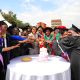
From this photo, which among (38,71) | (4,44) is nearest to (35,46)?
(4,44)

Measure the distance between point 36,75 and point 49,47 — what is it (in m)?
1.76

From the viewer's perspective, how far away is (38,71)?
9.35ft

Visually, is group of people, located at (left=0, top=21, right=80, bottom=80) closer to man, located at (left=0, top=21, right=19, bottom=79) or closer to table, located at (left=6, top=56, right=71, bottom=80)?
man, located at (left=0, top=21, right=19, bottom=79)

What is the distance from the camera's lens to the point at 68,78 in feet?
10.0

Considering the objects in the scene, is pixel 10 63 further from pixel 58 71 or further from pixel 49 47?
pixel 49 47

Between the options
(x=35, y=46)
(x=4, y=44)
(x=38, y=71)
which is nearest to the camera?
(x=38, y=71)

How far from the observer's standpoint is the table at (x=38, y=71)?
275 centimetres

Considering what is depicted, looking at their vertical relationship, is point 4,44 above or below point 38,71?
above

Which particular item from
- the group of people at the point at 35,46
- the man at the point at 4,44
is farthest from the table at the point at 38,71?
the group of people at the point at 35,46

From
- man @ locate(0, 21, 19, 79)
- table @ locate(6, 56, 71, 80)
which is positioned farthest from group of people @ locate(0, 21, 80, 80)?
table @ locate(6, 56, 71, 80)

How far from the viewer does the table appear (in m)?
2.75

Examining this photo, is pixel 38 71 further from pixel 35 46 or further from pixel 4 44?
pixel 35 46

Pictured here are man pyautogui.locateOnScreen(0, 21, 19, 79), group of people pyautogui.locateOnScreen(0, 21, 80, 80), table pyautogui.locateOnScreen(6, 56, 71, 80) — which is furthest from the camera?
group of people pyautogui.locateOnScreen(0, 21, 80, 80)

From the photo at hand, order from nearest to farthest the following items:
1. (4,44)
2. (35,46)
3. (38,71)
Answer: (38,71)
(4,44)
(35,46)
